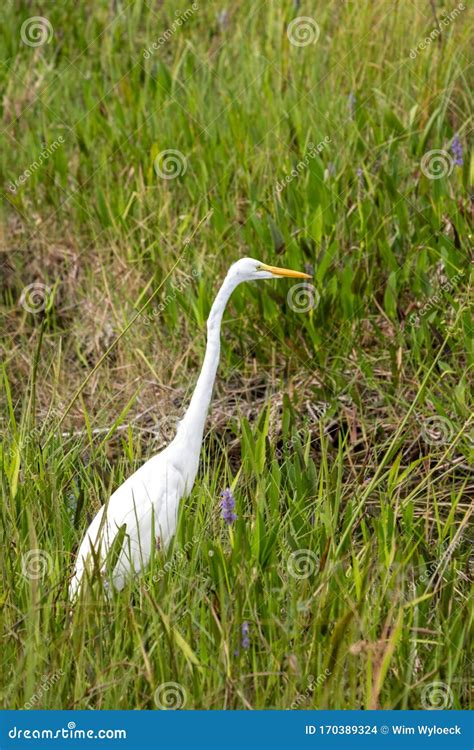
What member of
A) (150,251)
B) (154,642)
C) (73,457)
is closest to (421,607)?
(154,642)

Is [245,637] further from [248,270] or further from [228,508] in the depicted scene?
[248,270]

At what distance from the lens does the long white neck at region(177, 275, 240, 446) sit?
3.00 metres

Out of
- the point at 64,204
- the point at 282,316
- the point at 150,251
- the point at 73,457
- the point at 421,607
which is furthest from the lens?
the point at 64,204

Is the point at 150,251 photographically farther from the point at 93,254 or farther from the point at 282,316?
the point at 282,316

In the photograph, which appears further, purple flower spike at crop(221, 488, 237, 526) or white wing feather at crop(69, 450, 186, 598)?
white wing feather at crop(69, 450, 186, 598)

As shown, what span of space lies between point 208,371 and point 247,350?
1055 millimetres

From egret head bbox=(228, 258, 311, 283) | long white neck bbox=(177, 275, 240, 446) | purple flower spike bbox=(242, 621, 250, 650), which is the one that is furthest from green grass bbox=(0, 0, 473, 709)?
egret head bbox=(228, 258, 311, 283)

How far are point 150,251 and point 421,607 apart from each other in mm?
2301

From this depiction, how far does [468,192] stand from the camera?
13.9ft

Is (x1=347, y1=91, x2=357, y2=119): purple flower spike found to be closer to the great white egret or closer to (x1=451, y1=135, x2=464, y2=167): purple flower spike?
(x1=451, y1=135, x2=464, y2=167): purple flower spike

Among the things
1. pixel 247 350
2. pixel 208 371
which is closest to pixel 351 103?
pixel 247 350

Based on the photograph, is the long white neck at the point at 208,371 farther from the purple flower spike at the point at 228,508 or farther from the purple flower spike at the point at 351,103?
the purple flower spike at the point at 351,103

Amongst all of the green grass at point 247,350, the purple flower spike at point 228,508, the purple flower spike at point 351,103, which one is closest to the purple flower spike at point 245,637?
the green grass at point 247,350

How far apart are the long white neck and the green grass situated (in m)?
0.15
